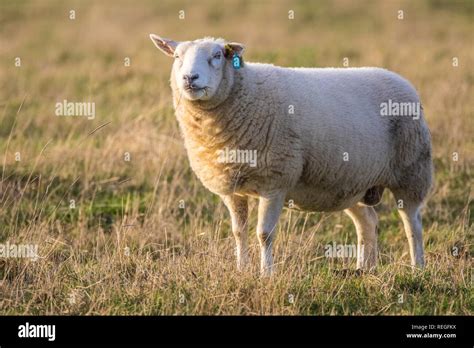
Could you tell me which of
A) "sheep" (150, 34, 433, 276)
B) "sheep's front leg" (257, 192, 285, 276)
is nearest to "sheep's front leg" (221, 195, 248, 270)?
"sheep" (150, 34, 433, 276)

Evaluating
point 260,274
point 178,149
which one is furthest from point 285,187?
point 178,149

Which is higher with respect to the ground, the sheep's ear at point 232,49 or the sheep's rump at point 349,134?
the sheep's ear at point 232,49

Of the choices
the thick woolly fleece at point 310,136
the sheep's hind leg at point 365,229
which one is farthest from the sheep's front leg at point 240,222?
the sheep's hind leg at point 365,229

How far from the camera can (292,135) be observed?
6727 millimetres

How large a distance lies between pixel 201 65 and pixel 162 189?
2.93 m

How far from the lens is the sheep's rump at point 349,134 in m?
6.90

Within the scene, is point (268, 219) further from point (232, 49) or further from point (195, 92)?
point (232, 49)

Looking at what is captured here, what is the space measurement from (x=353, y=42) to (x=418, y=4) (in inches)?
191

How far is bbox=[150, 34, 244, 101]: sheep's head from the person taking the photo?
6.38 m

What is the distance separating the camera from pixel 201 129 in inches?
266

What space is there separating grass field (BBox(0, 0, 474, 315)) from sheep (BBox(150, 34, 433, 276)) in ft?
1.27

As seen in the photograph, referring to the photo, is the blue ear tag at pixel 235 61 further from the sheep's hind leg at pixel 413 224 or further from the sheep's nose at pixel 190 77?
the sheep's hind leg at pixel 413 224

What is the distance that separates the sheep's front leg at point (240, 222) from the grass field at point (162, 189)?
10cm

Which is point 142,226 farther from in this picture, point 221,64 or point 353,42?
point 353,42
